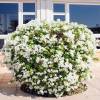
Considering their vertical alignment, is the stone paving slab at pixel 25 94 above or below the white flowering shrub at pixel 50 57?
below

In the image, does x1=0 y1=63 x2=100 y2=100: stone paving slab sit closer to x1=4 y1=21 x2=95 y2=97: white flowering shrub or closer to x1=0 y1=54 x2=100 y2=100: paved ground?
x1=0 y1=54 x2=100 y2=100: paved ground

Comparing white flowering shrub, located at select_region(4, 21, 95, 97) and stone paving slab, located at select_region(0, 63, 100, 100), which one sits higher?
white flowering shrub, located at select_region(4, 21, 95, 97)

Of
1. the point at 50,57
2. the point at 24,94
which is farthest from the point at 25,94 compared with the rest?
the point at 50,57

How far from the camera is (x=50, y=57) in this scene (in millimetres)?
7941

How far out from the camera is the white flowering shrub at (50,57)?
313 inches

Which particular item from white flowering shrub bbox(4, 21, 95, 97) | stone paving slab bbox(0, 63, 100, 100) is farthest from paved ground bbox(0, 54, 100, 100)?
white flowering shrub bbox(4, 21, 95, 97)

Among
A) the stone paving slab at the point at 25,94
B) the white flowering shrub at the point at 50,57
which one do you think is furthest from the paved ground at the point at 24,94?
the white flowering shrub at the point at 50,57

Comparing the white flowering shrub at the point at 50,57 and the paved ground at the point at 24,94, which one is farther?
the paved ground at the point at 24,94

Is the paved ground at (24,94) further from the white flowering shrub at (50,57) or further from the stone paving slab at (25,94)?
the white flowering shrub at (50,57)

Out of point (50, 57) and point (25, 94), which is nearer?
point (50, 57)

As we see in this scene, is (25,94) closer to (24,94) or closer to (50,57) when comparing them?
(24,94)

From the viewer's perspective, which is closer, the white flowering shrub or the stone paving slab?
the white flowering shrub

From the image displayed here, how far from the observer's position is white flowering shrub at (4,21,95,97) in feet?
26.1

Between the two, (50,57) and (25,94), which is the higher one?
(50,57)
